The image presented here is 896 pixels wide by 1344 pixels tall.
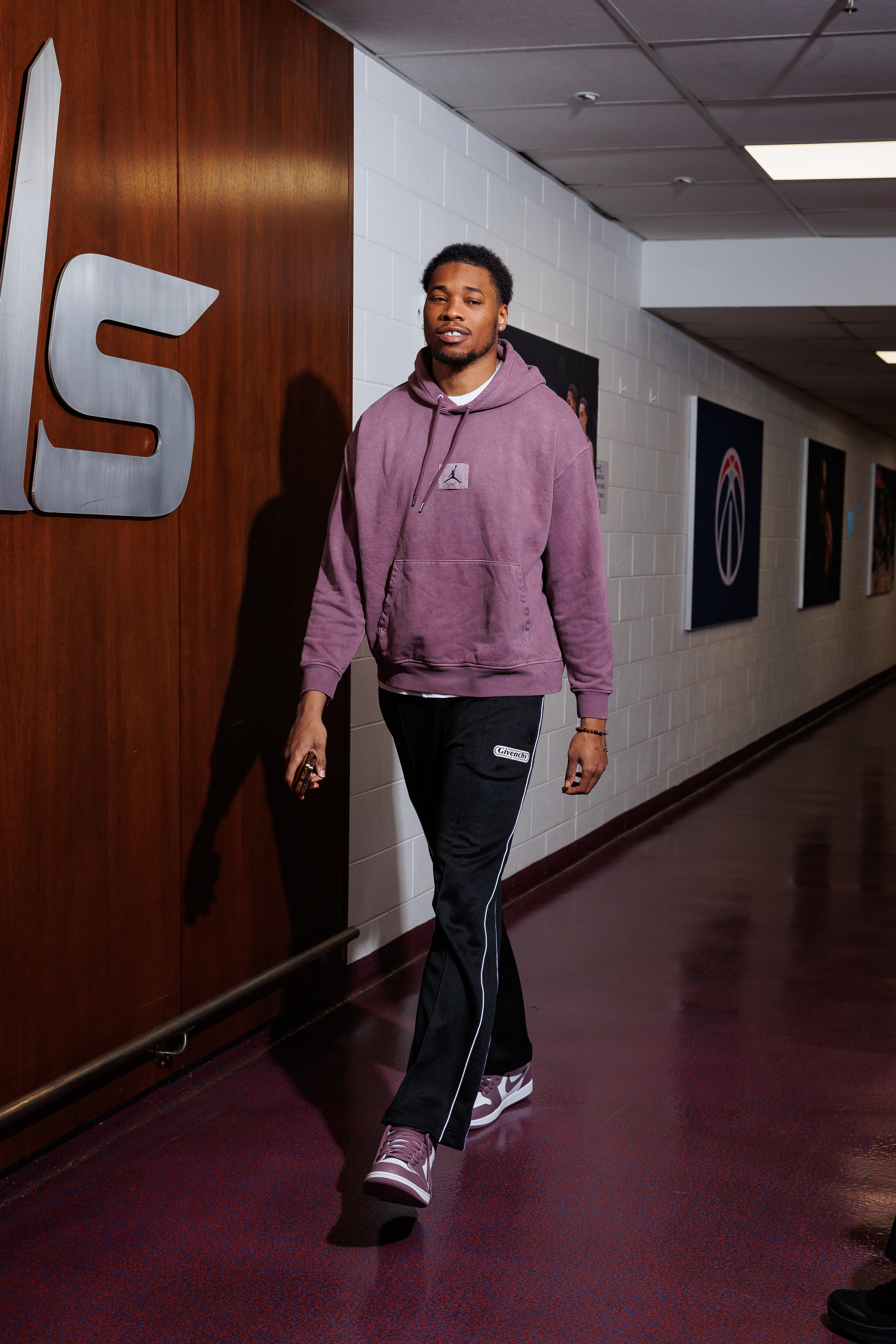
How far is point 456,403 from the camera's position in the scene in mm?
2422

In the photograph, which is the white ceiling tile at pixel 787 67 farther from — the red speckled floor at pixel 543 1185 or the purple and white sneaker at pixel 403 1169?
the purple and white sneaker at pixel 403 1169

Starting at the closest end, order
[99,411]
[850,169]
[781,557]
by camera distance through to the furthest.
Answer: [99,411] < [850,169] < [781,557]

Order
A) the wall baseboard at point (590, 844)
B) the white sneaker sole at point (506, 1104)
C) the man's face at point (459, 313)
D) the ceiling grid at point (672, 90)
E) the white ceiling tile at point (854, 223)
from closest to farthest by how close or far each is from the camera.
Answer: the man's face at point (459, 313) < the white sneaker sole at point (506, 1104) < the ceiling grid at point (672, 90) < the wall baseboard at point (590, 844) < the white ceiling tile at point (854, 223)

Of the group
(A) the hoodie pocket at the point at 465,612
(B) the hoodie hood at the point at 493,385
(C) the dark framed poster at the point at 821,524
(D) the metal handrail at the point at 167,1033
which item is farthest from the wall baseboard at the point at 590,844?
(B) the hoodie hood at the point at 493,385

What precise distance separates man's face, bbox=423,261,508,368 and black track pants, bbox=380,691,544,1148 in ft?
2.08

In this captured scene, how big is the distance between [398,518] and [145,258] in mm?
728

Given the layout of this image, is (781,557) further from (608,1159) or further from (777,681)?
(608,1159)

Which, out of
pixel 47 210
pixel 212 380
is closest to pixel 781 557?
pixel 212 380

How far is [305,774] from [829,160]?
3204 mm

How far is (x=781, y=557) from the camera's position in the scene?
29.5 feet

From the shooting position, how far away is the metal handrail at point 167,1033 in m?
2.31

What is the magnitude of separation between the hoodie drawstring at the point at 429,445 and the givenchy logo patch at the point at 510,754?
0.47 metres

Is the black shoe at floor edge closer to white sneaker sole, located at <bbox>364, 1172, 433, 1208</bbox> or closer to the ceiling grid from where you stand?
white sneaker sole, located at <bbox>364, 1172, 433, 1208</bbox>

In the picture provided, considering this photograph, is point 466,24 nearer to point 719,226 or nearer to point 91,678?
point 91,678
